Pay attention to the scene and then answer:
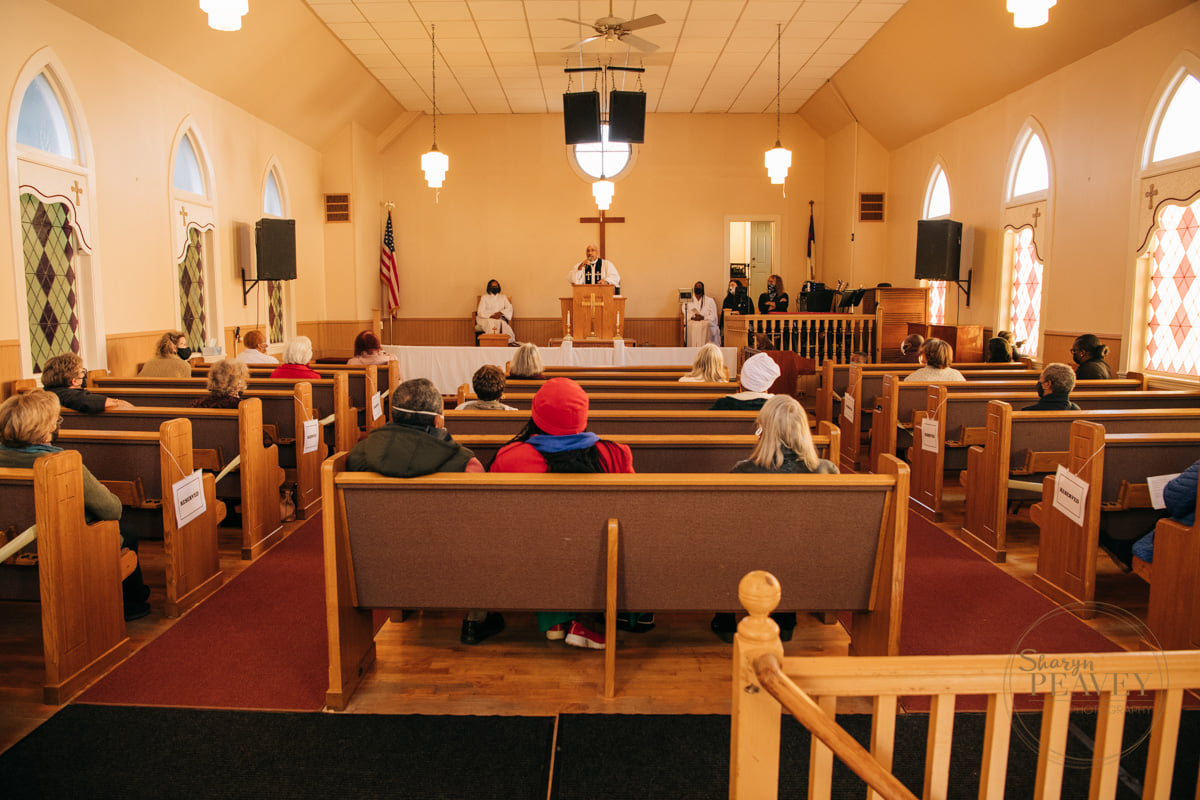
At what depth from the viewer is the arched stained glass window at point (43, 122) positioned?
574cm

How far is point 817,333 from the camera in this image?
31.8 feet

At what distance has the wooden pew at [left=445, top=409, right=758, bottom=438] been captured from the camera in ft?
12.8

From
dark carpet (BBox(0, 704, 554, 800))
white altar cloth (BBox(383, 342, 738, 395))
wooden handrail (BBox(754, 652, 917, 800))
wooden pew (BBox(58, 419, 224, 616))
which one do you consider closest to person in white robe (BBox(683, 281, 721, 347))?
white altar cloth (BBox(383, 342, 738, 395))

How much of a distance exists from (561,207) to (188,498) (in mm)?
10084

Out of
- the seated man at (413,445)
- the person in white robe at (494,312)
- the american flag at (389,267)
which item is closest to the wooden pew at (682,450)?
the seated man at (413,445)

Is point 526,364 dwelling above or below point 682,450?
above

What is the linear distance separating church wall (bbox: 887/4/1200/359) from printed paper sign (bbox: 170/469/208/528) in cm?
708

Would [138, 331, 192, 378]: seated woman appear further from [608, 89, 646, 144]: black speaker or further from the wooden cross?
the wooden cross

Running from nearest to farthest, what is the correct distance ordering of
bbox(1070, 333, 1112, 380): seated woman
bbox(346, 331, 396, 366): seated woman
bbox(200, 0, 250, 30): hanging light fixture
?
bbox(200, 0, 250, 30): hanging light fixture → bbox(1070, 333, 1112, 380): seated woman → bbox(346, 331, 396, 366): seated woman

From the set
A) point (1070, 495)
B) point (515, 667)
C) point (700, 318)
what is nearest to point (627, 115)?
point (700, 318)

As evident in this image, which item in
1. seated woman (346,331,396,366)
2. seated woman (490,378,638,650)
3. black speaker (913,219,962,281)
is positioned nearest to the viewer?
seated woman (490,378,638,650)

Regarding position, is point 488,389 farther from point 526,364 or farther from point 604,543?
point 604,543

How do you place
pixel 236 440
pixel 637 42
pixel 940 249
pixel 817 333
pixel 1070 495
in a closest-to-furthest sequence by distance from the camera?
pixel 1070 495, pixel 236 440, pixel 637 42, pixel 940 249, pixel 817 333

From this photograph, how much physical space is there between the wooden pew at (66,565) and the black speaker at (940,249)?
8725 mm
